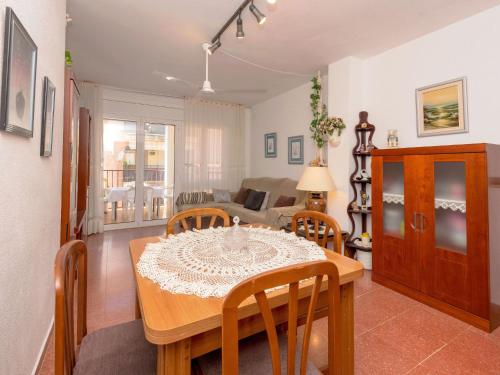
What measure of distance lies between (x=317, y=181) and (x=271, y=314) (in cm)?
239

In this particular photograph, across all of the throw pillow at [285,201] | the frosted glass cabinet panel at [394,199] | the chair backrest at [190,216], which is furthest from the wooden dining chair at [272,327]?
the throw pillow at [285,201]

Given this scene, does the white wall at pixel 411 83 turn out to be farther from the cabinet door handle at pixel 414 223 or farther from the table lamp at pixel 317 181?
the cabinet door handle at pixel 414 223

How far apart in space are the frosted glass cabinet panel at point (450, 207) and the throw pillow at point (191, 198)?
387 centimetres

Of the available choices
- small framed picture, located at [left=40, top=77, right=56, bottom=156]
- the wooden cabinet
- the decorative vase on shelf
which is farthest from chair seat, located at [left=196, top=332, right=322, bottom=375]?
the decorative vase on shelf

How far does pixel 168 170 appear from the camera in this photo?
534 centimetres

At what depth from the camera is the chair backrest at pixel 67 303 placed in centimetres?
75

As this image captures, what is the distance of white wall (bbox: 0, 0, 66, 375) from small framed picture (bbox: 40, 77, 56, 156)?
54 mm

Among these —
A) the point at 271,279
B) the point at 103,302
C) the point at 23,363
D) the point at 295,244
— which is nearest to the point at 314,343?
the point at 295,244

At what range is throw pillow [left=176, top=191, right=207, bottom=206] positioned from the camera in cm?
496

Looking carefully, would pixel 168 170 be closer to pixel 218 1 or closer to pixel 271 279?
pixel 218 1

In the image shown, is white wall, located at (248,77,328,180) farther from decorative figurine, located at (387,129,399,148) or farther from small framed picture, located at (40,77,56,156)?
small framed picture, located at (40,77,56,156)

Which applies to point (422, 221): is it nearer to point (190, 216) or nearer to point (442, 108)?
point (442, 108)

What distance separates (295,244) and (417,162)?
1566 mm

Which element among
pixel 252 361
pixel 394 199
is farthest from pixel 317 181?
pixel 252 361
